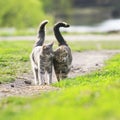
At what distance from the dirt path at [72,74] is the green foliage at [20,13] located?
26.2 metres

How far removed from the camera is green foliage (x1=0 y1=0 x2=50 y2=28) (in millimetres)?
57303

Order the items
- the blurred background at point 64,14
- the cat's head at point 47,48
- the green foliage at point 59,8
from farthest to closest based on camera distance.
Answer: the green foliage at point 59,8
the blurred background at point 64,14
the cat's head at point 47,48

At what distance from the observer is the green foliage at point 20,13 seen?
57.3m

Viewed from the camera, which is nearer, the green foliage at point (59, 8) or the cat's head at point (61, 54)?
the cat's head at point (61, 54)

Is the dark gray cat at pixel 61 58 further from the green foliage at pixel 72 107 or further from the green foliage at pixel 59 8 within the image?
the green foliage at pixel 59 8

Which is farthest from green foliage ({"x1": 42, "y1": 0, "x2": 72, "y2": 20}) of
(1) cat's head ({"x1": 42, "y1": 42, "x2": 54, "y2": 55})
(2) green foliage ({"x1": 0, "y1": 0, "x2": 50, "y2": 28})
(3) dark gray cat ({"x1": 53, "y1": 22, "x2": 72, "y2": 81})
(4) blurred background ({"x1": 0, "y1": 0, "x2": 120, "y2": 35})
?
(1) cat's head ({"x1": 42, "y1": 42, "x2": 54, "y2": 55})

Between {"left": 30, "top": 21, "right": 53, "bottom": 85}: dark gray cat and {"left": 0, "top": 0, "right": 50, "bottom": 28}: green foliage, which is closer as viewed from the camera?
{"left": 30, "top": 21, "right": 53, "bottom": 85}: dark gray cat

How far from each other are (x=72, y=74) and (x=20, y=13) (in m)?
37.5

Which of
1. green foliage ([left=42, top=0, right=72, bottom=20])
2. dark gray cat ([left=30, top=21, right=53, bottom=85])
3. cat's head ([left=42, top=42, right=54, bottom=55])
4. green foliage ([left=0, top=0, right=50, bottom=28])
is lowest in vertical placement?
dark gray cat ([left=30, top=21, right=53, bottom=85])

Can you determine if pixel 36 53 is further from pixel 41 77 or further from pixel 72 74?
pixel 72 74

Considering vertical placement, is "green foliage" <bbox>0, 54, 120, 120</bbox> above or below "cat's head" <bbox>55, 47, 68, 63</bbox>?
below

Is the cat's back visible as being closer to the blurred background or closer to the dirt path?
the dirt path

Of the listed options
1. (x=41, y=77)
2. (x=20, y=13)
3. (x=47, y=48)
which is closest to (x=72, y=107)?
(x=47, y=48)

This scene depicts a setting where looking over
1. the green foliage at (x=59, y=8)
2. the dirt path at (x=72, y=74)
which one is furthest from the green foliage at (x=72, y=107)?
the green foliage at (x=59, y=8)
